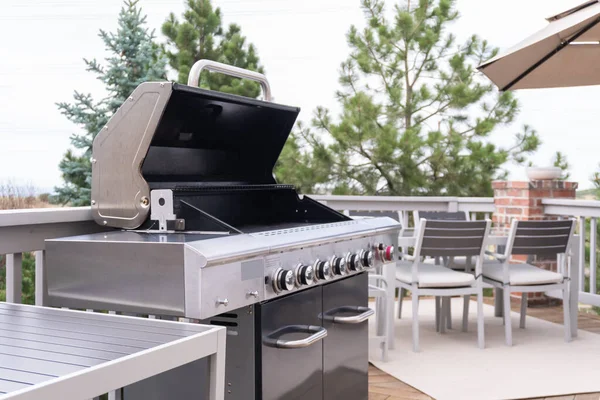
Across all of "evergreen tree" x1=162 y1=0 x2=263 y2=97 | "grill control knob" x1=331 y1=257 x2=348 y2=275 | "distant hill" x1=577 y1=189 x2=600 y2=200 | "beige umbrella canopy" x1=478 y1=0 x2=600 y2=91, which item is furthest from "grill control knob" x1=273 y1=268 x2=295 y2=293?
"evergreen tree" x1=162 y1=0 x2=263 y2=97

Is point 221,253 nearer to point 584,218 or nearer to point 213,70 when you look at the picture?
point 213,70

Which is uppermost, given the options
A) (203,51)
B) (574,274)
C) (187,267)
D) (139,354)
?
(203,51)

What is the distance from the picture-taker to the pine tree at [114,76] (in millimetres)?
10273

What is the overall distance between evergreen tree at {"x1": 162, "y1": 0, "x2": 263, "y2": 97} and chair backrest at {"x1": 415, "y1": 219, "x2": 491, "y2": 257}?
8.50 metres

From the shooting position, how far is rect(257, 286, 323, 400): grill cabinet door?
1917 mm

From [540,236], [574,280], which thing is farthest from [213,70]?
[574,280]

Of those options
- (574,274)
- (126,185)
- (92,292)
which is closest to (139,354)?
(92,292)

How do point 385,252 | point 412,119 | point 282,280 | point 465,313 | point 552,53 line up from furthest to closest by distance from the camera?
point 412,119
point 465,313
point 552,53
point 385,252
point 282,280

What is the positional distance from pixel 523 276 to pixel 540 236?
11.4 inches

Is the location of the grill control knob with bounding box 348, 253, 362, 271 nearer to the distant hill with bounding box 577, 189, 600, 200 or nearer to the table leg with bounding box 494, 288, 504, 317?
the table leg with bounding box 494, 288, 504, 317

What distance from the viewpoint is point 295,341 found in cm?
198

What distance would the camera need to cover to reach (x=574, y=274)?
15.0ft

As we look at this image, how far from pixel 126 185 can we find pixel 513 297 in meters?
4.48

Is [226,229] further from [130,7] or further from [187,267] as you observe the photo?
[130,7]
